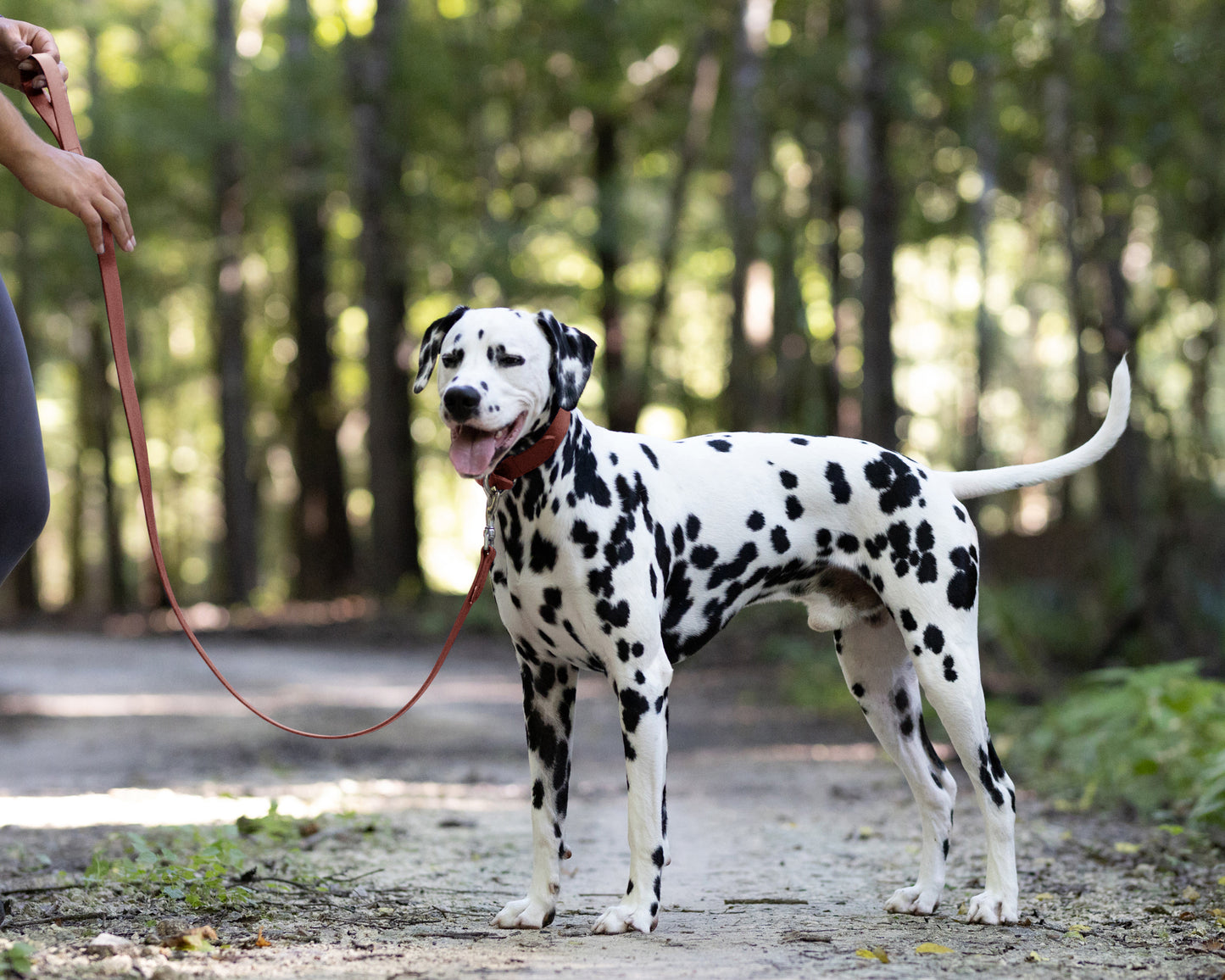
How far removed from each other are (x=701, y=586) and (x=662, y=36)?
68.7 feet

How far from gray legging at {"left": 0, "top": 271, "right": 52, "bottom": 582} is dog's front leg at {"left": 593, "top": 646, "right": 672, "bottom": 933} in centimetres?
199

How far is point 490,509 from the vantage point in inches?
181

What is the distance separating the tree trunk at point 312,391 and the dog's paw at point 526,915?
2086 cm

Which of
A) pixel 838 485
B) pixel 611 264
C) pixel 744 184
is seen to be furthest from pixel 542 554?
pixel 611 264

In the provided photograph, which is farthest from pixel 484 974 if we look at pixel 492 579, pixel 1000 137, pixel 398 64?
pixel 1000 137

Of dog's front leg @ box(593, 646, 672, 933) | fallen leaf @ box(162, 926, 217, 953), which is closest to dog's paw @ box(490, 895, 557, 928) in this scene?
dog's front leg @ box(593, 646, 672, 933)

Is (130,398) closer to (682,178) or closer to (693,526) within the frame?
(693,526)

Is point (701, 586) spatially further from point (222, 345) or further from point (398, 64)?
point (222, 345)

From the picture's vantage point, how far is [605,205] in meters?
24.7

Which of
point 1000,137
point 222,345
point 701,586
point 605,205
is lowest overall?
point 701,586

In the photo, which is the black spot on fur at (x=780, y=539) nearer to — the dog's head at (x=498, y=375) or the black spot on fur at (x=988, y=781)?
the dog's head at (x=498, y=375)

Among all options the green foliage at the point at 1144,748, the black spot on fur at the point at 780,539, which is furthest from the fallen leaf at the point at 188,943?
the green foliage at the point at 1144,748

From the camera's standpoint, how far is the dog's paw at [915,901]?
499 cm

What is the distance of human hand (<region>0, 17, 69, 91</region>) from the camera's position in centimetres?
414
